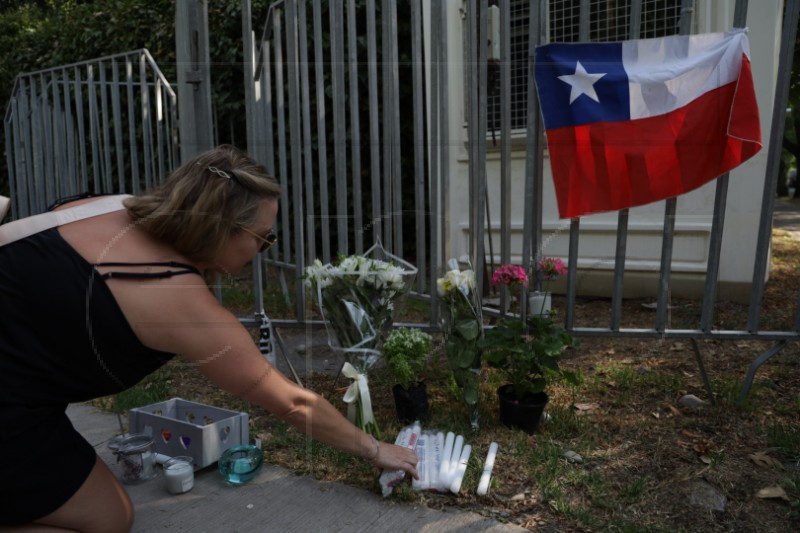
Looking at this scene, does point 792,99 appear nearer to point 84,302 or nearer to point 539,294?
point 539,294

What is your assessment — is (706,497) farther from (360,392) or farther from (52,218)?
(52,218)

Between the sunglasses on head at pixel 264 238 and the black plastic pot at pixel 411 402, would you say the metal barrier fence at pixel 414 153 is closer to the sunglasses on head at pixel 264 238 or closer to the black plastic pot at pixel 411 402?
the black plastic pot at pixel 411 402

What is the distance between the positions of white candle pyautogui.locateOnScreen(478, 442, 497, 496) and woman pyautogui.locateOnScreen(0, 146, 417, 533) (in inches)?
26.7

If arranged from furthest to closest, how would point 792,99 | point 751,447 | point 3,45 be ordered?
point 792,99 → point 3,45 → point 751,447

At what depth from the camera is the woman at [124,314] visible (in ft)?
5.35

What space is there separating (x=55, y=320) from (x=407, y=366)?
1.40m

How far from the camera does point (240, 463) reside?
2.43 m

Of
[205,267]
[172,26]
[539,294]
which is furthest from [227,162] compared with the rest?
[172,26]

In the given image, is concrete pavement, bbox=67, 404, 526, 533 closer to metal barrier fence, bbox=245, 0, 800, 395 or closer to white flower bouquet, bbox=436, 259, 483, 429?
white flower bouquet, bbox=436, 259, 483, 429

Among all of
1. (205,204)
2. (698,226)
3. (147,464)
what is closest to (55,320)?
(205,204)

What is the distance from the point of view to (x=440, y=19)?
2.99 meters

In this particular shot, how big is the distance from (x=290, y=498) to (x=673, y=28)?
162 inches

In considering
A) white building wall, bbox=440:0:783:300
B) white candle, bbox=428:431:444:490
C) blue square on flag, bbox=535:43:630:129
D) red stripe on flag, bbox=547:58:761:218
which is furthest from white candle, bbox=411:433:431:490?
white building wall, bbox=440:0:783:300

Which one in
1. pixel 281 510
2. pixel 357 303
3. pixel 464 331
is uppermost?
pixel 357 303
